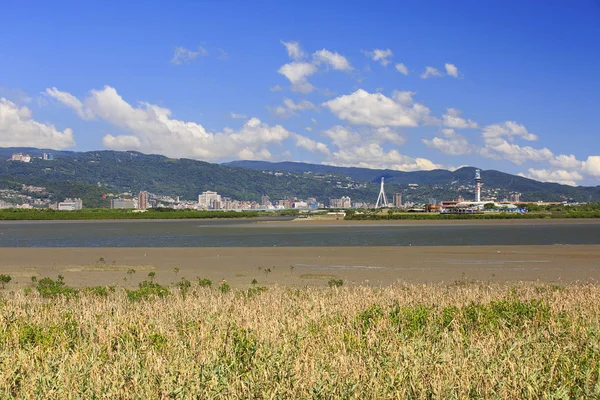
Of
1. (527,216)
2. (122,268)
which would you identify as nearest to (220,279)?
(122,268)

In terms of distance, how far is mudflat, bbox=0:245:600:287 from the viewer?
2656 centimetres

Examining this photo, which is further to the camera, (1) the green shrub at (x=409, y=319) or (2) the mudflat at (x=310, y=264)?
(2) the mudflat at (x=310, y=264)

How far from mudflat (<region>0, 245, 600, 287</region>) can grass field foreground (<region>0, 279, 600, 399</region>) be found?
1102 centimetres

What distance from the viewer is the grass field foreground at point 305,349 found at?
23.8 ft

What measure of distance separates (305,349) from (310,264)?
949 inches

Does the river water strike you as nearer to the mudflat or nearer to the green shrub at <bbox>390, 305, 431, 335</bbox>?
the mudflat

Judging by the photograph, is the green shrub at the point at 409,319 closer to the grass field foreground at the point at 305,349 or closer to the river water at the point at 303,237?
the grass field foreground at the point at 305,349

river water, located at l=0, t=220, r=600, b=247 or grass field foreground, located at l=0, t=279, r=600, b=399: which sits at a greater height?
grass field foreground, located at l=0, t=279, r=600, b=399

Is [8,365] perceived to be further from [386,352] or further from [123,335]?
[386,352]

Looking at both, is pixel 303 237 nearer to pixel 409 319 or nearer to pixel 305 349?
pixel 409 319

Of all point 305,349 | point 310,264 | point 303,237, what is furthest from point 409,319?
point 303,237

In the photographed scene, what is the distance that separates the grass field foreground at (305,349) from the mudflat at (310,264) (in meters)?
11.0

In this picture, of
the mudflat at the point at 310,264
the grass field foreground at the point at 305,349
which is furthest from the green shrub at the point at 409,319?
the mudflat at the point at 310,264

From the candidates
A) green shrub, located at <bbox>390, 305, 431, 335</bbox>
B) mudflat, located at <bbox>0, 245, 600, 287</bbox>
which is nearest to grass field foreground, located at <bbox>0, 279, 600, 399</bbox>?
green shrub, located at <bbox>390, 305, 431, 335</bbox>
